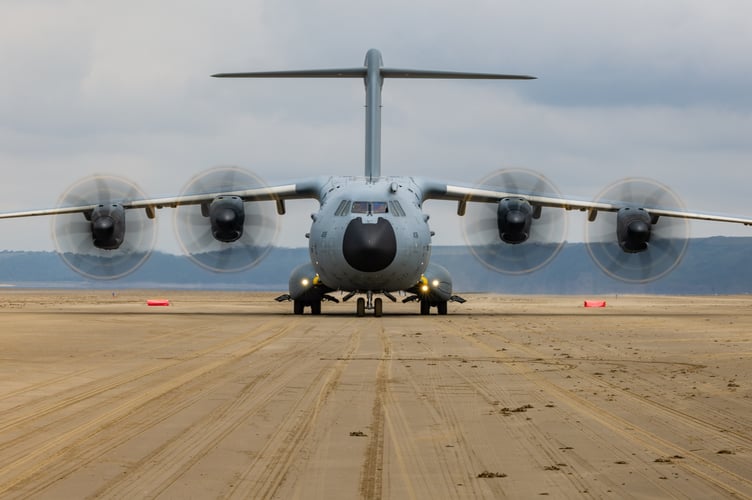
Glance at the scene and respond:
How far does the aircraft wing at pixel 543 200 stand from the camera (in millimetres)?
36344

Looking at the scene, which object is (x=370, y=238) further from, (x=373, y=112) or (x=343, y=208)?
(x=373, y=112)

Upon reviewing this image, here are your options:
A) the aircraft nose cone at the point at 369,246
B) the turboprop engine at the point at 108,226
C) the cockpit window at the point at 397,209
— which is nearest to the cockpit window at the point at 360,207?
the aircraft nose cone at the point at 369,246

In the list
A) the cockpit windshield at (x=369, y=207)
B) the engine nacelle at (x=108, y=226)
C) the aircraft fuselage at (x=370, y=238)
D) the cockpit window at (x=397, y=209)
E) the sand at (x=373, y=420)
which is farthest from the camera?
the engine nacelle at (x=108, y=226)

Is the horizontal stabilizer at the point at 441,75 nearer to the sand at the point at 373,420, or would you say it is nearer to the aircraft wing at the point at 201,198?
the aircraft wing at the point at 201,198

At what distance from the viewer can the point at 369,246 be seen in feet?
98.7

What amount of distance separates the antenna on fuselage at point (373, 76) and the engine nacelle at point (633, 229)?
567cm

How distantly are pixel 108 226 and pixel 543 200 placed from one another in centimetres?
1430

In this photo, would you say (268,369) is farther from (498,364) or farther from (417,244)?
(417,244)

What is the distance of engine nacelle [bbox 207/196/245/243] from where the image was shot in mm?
35281

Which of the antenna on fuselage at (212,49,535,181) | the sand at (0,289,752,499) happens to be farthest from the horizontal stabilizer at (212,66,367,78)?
the sand at (0,289,752,499)

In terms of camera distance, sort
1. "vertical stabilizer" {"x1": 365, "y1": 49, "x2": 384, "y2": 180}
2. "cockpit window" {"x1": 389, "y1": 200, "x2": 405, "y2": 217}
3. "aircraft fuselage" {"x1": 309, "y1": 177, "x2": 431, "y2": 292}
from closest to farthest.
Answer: "aircraft fuselage" {"x1": 309, "y1": 177, "x2": 431, "y2": 292} < "cockpit window" {"x1": 389, "y1": 200, "x2": 405, "y2": 217} < "vertical stabilizer" {"x1": 365, "y1": 49, "x2": 384, "y2": 180}

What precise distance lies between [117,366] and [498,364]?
221 inches

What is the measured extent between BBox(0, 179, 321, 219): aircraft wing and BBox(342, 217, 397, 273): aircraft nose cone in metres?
6.26

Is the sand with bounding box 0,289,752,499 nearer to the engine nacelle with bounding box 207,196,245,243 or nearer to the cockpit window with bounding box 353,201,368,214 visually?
the cockpit window with bounding box 353,201,368,214
